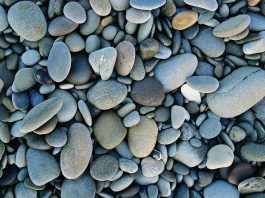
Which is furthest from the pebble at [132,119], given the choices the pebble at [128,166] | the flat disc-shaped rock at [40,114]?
the flat disc-shaped rock at [40,114]

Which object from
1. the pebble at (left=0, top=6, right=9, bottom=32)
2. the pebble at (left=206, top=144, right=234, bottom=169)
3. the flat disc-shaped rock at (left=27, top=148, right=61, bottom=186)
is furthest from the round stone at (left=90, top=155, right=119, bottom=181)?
the pebble at (left=0, top=6, right=9, bottom=32)

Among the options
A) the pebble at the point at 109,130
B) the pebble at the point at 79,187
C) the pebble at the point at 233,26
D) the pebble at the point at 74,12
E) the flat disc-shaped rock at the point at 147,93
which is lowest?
the pebble at the point at 79,187

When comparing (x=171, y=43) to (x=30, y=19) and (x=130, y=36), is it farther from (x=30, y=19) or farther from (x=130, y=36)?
(x=30, y=19)

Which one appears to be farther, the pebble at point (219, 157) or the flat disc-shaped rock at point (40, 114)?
the pebble at point (219, 157)

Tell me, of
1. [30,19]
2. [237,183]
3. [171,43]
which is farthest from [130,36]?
[237,183]

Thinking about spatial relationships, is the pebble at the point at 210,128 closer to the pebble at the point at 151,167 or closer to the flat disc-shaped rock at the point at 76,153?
the pebble at the point at 151,167

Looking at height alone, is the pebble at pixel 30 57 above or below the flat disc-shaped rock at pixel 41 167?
above
